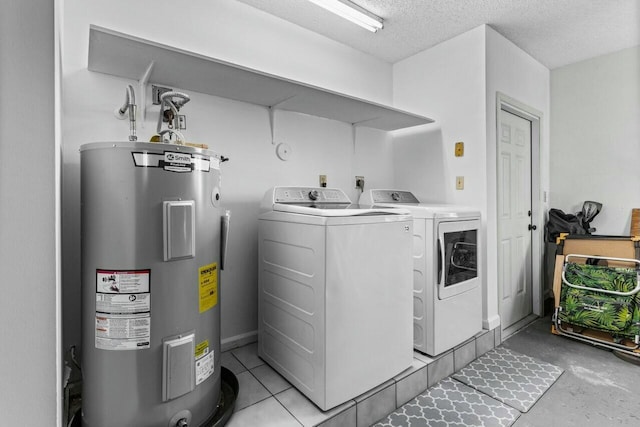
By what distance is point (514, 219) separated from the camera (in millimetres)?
3330

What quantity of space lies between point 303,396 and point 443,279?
4.15ft

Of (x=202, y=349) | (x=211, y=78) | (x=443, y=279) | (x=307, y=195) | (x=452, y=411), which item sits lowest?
(x=452, y=411)

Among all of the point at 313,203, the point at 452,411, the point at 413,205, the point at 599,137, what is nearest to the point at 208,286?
the point at 313,203

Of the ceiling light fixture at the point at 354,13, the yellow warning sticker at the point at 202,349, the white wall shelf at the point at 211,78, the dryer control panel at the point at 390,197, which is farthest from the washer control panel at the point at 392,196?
the yellow warning sticker at the point at 202,349

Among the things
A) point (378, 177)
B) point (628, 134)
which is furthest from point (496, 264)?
point (628, 134)

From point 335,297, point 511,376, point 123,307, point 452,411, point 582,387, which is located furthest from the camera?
point 511,376

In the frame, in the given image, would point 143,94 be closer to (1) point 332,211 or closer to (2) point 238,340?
(1) point 332,211

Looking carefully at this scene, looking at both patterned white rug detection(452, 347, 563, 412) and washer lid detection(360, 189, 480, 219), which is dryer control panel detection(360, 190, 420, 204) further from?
patterned white rug detection(452, 347, 563, 412)

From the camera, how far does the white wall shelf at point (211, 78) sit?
1658mm

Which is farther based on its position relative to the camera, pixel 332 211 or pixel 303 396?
pixel 303 396

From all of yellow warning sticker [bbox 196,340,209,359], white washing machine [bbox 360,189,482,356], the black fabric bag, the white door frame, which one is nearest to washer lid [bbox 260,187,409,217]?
white washing machine [bbox 360,189,482,356]

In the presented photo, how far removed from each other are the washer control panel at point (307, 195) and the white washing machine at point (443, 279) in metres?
0.61

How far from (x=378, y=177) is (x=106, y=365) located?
287cm

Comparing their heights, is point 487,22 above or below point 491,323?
above
